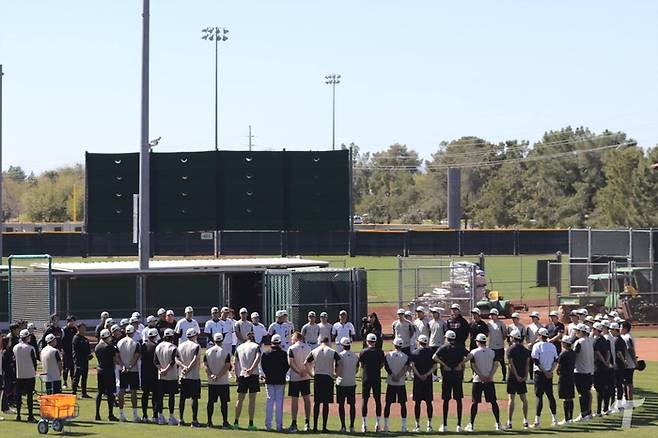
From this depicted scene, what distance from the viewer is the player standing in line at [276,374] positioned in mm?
21578

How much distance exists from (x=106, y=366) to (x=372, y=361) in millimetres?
5228

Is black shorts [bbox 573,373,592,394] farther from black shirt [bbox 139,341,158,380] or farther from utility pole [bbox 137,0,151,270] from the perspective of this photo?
utility pole [bbox 137,0,151,270]

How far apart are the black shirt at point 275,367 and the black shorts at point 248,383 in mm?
464

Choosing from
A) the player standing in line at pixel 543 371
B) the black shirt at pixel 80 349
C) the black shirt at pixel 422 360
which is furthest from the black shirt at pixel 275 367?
the black shirt at pixel 80 349

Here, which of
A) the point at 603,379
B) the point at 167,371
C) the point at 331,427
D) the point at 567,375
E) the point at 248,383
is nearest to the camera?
the point at 248,383

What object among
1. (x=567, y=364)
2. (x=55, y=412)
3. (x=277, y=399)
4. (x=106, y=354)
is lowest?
(x=55, y=412)

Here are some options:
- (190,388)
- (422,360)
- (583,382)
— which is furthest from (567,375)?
(190,388)

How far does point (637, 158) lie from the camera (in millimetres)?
100688

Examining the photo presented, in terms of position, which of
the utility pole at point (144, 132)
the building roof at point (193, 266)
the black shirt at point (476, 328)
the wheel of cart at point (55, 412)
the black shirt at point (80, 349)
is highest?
the utility pole at point (144, 132)

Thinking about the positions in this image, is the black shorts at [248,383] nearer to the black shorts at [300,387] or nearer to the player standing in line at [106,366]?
the black shorts at [300,387]

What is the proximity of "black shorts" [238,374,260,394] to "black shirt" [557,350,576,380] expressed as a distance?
18.7 ft

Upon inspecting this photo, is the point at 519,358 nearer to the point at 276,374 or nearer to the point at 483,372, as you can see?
the point at 483,372

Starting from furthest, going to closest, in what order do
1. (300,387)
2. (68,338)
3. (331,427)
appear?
(68,338) < (331,427) < (300,387)

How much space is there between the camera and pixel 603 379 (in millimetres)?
23891
